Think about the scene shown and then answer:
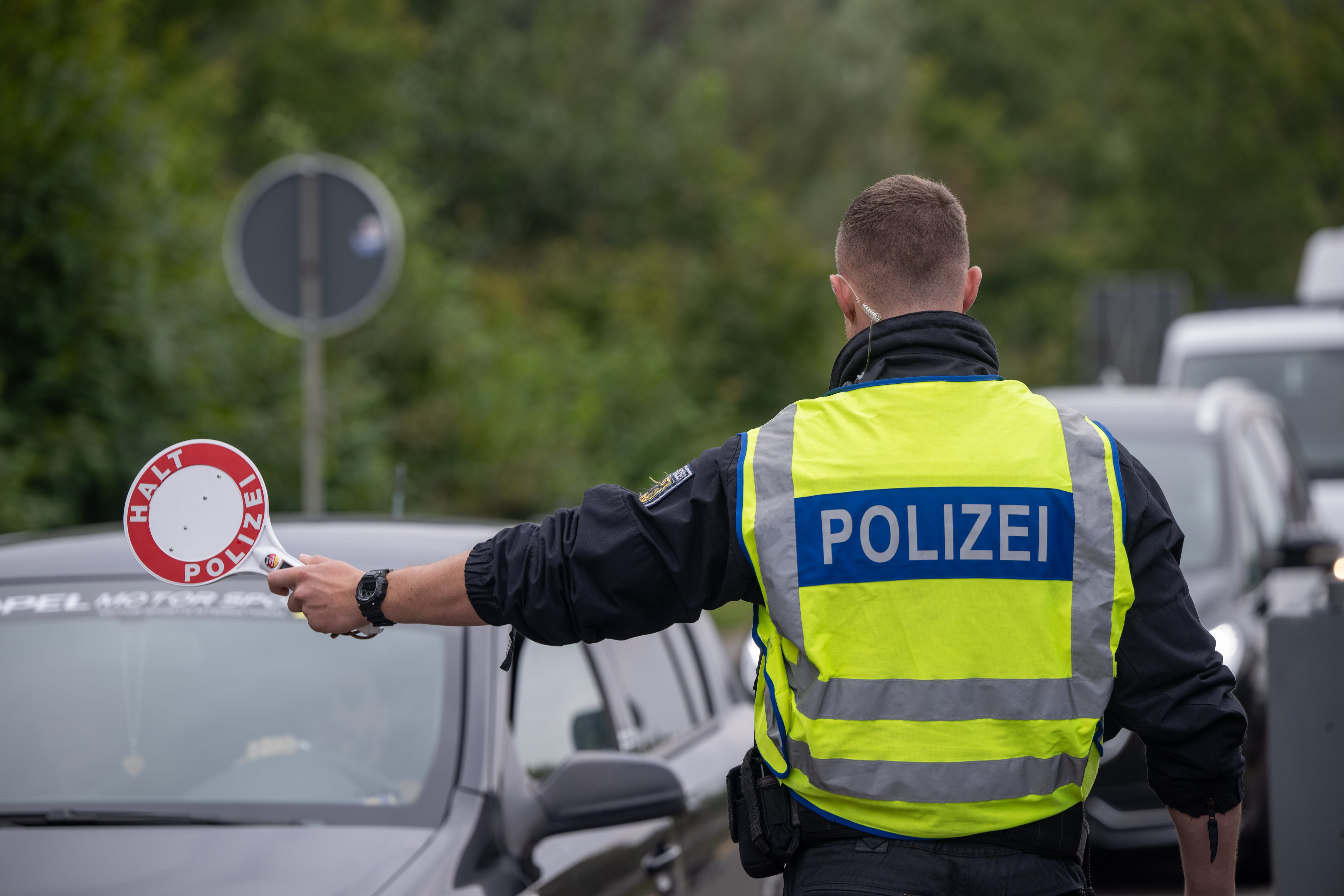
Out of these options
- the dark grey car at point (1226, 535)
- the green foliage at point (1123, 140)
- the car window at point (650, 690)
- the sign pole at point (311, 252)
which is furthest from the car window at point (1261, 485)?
the green foliage at point (1123, 140)

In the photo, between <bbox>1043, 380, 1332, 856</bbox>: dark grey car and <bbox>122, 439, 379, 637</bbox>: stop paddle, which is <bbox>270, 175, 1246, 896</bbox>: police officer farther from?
<bbox>1043, 380, 1332, 856</bbox>: dark grey car

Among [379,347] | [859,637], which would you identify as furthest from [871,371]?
[379,347]

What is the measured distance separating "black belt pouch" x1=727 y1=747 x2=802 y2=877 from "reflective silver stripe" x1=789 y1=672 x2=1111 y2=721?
0.20m

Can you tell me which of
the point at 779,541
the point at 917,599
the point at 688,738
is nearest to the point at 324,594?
the point at 779,541

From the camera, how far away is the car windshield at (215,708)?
3355mm

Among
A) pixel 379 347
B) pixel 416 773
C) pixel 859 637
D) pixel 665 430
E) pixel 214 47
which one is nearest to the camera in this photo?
pixel 859 637

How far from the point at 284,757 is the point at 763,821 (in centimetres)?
128

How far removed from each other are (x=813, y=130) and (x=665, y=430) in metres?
18.6

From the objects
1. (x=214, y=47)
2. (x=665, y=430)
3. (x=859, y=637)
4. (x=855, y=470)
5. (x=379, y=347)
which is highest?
(x=214, y=47)

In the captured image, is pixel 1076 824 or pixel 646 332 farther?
pixel 646 332

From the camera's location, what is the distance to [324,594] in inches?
100

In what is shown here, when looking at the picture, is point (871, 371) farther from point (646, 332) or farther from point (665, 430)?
point (646, 332)

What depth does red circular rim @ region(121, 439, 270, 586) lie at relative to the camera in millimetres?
2557

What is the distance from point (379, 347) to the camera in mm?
13703
